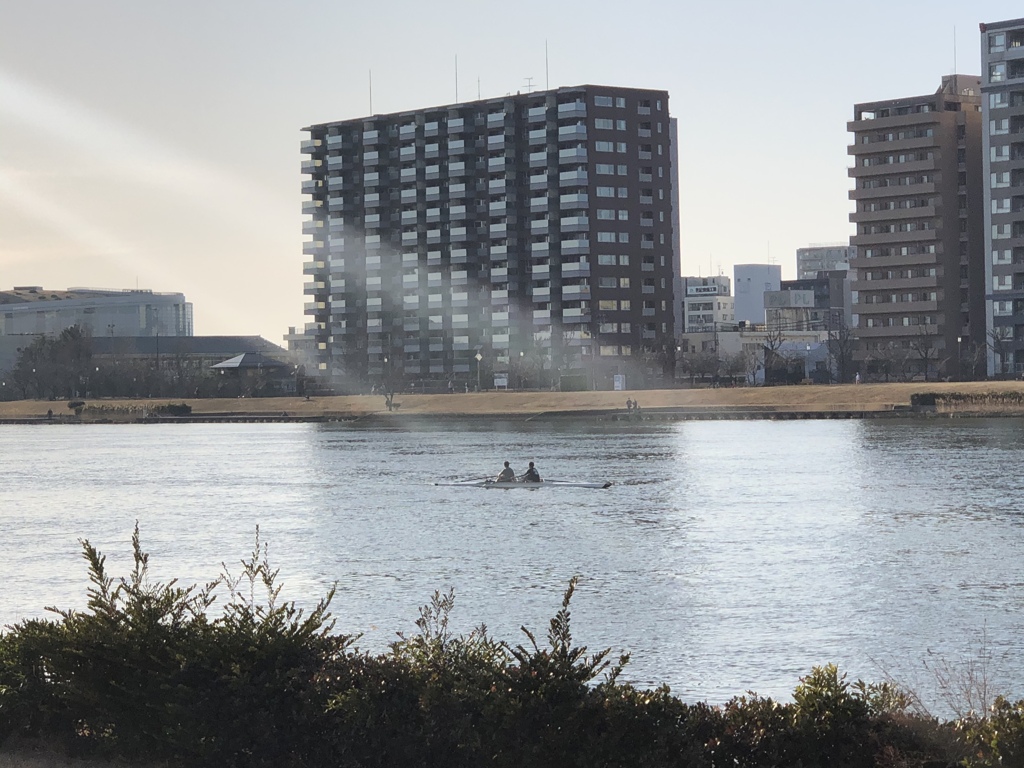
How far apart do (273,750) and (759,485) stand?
63.0 metres

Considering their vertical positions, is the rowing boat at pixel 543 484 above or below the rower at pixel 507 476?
below

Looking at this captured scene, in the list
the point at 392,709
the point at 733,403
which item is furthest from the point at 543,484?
the point at 733,403

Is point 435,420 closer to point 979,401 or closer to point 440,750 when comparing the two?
point 979,401

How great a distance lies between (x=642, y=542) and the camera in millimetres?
50438

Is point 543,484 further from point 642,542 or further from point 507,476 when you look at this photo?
point 642,542

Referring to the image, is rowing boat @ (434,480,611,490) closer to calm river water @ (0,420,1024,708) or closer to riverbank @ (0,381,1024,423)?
calm river water @ (0,420,1024,708)

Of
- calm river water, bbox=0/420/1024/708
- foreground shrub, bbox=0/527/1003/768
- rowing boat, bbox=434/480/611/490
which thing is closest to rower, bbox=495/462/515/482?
rowing boat, bbox=434/480/611/490

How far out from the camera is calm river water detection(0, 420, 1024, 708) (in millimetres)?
30203

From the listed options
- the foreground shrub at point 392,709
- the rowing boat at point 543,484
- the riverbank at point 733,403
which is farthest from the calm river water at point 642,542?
the riverbank at point 733,403

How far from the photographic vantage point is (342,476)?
89.4 m

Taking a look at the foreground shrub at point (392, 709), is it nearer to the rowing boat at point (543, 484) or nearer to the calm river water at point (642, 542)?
the calm river water at point (642, 542)

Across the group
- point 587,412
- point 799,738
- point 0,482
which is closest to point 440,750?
point 799,738

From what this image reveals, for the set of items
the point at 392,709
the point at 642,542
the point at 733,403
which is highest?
the point at 392,709

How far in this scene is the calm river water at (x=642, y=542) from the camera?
99.1 ft
